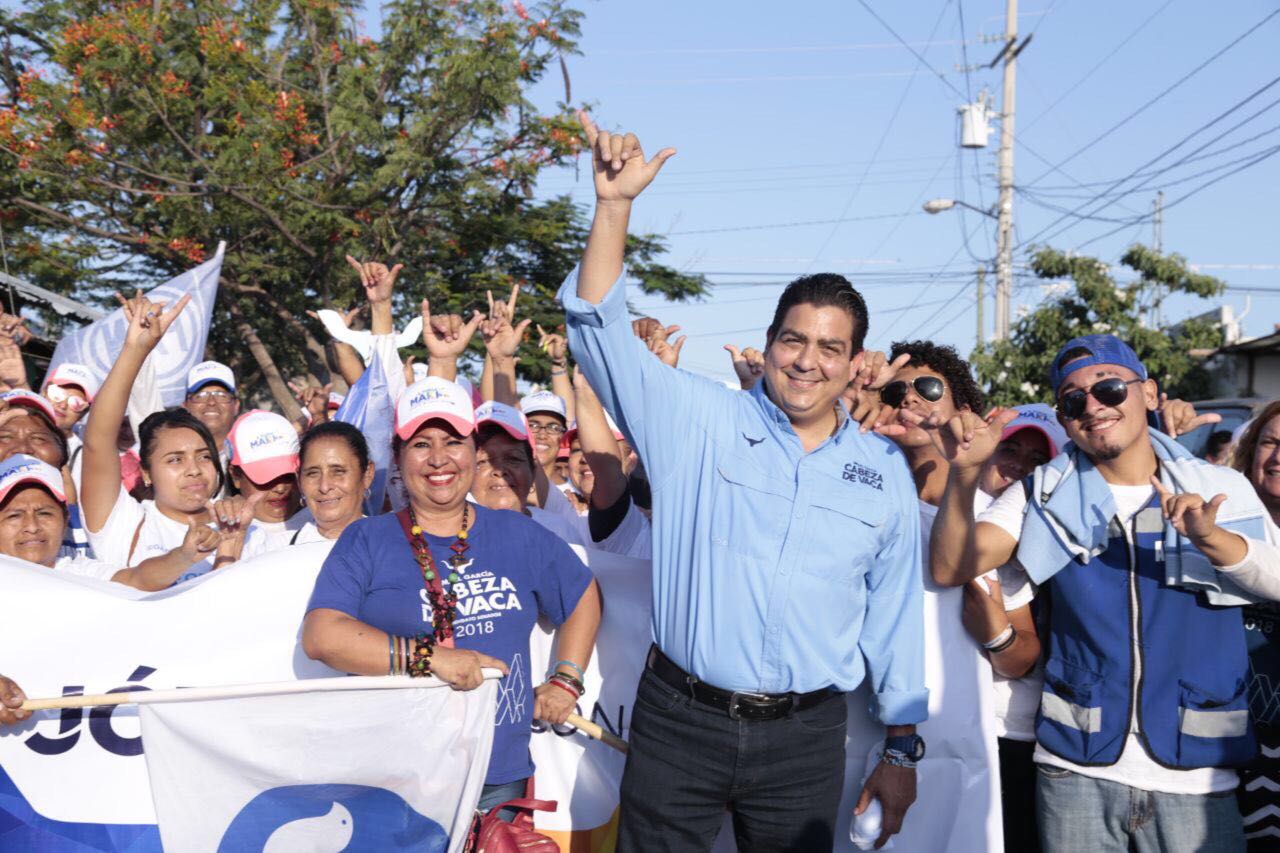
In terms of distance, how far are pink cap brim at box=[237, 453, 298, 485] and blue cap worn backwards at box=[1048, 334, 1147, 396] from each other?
3.11m

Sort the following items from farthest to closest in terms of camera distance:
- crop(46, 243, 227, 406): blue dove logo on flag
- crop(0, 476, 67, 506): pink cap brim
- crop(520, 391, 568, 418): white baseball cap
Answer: crop(46, 243, 227, 406): blue dove logo on flag → crop(520, 391, 568, 418): white baseball cap → crop(0, 476, 67, 506): pink cap brim

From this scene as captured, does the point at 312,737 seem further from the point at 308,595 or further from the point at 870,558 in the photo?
the point at 870,558

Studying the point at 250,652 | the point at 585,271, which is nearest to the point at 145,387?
the point at 250,652

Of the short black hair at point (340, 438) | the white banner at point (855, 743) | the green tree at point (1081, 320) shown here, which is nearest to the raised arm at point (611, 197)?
the white banner at point (855, 743)

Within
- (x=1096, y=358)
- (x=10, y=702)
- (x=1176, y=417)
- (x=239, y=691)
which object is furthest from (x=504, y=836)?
(x=1176, y=417)

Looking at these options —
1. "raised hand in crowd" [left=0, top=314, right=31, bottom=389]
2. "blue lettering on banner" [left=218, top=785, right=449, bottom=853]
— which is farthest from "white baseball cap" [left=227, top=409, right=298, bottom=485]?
"raised hand in crowd" [left=0, top=314, right=31, bottom=389]

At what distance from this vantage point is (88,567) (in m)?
4.51

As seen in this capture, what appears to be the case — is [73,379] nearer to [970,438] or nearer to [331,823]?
[331,823]

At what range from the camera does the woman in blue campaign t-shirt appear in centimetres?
347

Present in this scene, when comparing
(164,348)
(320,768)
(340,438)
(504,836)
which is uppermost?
(164,348)

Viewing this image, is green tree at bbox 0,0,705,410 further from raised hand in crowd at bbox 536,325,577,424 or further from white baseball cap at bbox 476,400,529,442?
white baseball cap at bbox 476,400,529,442

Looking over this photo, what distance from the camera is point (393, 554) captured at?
144 inches

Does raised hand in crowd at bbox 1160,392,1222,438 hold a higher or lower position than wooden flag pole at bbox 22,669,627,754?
higher

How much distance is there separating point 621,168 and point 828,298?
2.55ft
